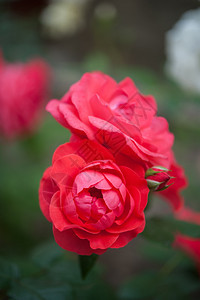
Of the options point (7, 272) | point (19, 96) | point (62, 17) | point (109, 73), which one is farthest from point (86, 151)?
point (62, 17)

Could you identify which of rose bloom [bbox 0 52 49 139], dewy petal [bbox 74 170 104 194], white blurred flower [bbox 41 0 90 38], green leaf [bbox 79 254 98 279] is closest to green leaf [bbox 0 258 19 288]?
green leaf [bbox 79 254 98 279]

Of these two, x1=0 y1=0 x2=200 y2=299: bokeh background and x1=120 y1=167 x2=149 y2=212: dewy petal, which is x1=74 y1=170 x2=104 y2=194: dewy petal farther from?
x1=0 y1=0 x2=200 y2=299: bokeh background

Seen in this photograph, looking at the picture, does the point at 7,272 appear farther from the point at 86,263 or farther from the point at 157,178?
the point at 157,178

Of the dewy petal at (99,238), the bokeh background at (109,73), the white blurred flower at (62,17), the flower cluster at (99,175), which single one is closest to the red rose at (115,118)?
the flower cluster at (99,175)

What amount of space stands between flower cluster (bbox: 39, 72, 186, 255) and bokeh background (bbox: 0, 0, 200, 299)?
1.27 feet

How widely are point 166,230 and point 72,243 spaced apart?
0.79 feet

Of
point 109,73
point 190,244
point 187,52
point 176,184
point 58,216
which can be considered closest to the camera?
point 58,216

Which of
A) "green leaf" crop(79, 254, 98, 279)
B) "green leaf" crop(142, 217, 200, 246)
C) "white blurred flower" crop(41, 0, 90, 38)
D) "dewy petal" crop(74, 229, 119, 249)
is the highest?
"white blurred flower" crop(41, 0, 90, 38)

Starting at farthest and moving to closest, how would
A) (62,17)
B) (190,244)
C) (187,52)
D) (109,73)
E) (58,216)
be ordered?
(62,17) < (109,73) < (187,52) < (190,244) < (58,216)

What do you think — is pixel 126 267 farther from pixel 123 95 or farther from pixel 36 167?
pixel 123 95

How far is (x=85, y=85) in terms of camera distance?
16.9 inches

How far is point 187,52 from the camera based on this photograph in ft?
3.77

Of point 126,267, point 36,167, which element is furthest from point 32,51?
point 126,267

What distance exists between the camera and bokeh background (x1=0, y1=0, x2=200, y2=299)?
1.09m
